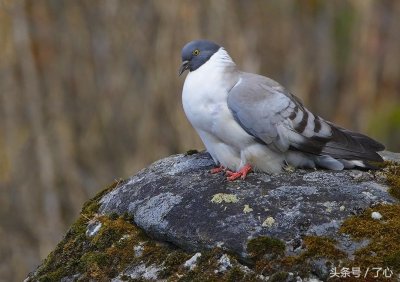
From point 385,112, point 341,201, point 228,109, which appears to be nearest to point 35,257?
point 385,112

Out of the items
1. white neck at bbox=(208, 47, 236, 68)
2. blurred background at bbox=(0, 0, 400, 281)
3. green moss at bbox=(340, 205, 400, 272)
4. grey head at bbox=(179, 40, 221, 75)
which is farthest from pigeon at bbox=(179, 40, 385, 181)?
blurred background at bbox=(0, 0, 400, 281)

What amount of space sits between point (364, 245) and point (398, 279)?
0.29 meters

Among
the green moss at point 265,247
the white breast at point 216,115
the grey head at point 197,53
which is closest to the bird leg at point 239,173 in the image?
the white breast at point 216,115

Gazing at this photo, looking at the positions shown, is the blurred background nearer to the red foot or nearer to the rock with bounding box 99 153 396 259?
the red foot

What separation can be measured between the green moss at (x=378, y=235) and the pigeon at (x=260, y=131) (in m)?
0.82

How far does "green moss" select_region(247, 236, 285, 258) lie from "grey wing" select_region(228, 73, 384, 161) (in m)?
1.08

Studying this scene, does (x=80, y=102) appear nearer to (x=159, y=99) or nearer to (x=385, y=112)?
(x=159, y=99)

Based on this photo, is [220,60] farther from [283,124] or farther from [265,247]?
[265,247]

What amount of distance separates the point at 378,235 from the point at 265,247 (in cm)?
59

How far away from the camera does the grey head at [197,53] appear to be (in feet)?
19.9

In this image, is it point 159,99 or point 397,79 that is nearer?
point 159,99

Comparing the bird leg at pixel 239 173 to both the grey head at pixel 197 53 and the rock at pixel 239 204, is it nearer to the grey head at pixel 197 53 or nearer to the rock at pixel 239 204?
the rock at pixel 239 204

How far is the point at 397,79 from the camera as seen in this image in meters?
14.2

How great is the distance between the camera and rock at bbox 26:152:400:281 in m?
4.64
